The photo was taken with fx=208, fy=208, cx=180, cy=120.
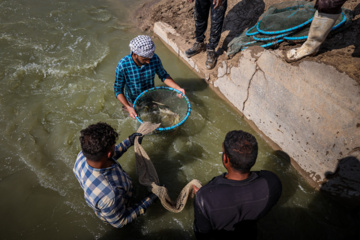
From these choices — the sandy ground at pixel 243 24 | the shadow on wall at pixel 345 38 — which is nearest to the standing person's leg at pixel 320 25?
the sandy ground at pixel 243 24

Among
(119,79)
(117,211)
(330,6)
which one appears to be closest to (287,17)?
(330,6)

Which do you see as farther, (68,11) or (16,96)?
(68,11)

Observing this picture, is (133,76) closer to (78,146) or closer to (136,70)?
(136,70)

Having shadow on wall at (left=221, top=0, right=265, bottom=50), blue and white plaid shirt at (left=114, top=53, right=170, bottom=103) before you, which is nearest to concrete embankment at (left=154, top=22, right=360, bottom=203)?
shadow on wall at (left=221, top=0, right=265, bottom=50)

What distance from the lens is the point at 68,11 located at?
6.23m

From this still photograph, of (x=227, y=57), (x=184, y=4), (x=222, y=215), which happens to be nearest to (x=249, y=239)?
(x=222, y=215)

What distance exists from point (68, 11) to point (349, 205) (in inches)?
311

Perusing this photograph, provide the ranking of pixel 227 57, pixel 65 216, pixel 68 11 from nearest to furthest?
pixel 65 216 < pixel 227 57 < pixel 68 11

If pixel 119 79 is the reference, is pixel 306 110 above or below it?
below

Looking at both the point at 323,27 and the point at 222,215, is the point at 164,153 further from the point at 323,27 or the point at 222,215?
Result: the point at 323,27

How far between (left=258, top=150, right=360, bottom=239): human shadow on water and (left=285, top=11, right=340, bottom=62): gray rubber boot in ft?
5.96

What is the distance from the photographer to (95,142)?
1636 mm

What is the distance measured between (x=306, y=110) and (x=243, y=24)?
2.64 metres

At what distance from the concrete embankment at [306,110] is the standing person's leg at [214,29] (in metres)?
0.37
